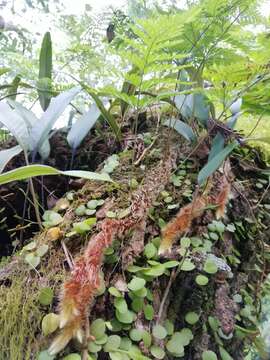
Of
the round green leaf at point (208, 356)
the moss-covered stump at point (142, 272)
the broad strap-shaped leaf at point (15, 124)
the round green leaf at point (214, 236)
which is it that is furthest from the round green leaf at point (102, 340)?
the broad strap-shaped leaf at point (15, 124)

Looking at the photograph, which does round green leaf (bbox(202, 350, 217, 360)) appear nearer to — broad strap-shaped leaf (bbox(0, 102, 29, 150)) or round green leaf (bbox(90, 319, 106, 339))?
round green leaf (bbox(90, 319, 106, 339))

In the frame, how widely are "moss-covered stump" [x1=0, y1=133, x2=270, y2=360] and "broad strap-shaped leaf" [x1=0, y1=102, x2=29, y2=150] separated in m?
0.20

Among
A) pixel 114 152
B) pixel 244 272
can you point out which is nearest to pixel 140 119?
pixel 114 152

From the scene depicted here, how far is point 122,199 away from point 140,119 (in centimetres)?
44

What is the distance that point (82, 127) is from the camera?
0.96 meters

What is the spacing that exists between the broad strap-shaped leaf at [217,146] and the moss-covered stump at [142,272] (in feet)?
0.25

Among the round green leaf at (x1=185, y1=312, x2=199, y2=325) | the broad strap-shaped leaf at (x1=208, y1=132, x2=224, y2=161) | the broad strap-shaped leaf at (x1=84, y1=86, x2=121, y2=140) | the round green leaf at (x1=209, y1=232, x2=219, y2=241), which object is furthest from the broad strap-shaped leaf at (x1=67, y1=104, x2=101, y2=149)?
the round green leaf at (x1=185, y1=312, x2=199, y2=325)

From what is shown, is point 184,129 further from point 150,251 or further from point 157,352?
point 157,352

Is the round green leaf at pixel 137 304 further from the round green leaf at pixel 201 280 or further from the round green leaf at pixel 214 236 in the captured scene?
the round green leaf at pixel 214 236

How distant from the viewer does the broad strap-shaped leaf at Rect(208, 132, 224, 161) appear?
82 cm

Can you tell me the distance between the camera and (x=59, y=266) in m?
0.58

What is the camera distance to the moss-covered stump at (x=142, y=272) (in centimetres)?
50

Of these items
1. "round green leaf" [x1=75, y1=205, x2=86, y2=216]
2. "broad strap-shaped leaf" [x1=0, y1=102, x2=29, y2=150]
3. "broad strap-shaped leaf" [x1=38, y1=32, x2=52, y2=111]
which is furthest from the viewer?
"broad strap-shaped leaf" [x1=38, y1=32, x2=52, y2=111]

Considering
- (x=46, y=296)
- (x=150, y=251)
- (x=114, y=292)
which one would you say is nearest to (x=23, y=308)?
(x=46, y=296)
